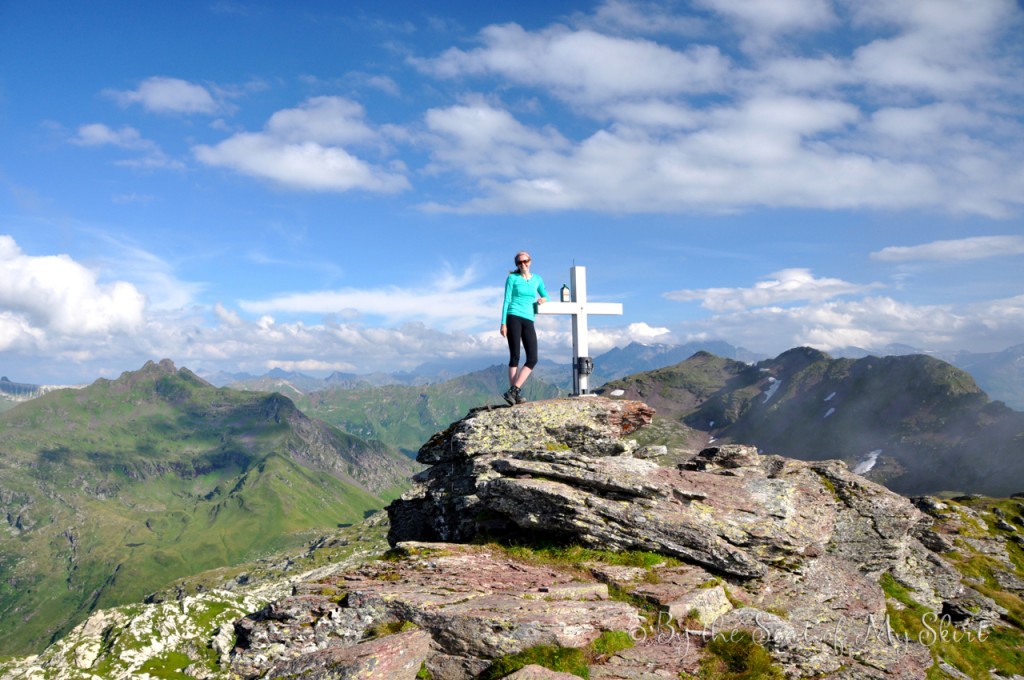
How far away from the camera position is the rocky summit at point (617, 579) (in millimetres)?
13852

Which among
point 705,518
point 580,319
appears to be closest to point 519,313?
point 580,319

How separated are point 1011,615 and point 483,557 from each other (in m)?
34.2

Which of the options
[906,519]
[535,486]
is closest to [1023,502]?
[906,519]

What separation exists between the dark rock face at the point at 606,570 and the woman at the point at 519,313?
2590 millimetres

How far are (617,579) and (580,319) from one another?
14067 mm

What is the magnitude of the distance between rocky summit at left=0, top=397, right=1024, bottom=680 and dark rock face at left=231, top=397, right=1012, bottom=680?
0.06 metres

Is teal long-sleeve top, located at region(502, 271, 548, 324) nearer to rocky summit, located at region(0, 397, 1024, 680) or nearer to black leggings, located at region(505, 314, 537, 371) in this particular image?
black leggings, located at region(505, 314, 537, 371)

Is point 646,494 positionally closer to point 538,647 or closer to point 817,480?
point 538,647

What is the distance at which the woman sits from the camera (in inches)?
909

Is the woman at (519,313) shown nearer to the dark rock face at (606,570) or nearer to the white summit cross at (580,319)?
the dark rock face at (606,570)

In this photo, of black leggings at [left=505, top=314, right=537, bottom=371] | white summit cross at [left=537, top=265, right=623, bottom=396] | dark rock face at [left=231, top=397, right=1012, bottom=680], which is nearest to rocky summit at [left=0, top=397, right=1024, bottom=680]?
dark rock face at [left=231, top=397, right=1012, bottom=680]

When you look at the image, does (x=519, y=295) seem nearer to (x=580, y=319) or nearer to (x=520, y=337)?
(x=520, y=337)

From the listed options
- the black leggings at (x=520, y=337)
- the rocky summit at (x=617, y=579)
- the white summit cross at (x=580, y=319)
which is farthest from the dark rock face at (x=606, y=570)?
the white summit cross at (x=580, y=319)

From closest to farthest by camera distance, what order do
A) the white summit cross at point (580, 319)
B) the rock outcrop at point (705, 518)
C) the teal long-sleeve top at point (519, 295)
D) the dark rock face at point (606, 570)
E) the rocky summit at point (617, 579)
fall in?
the rocky summit at point (617, 579) → the dark rock face at point (606, 570) → the rock outcrop at point (705, 518) → the teal long-sleeve top at point (519, 295) → the white summit cross at point (580, 319)
